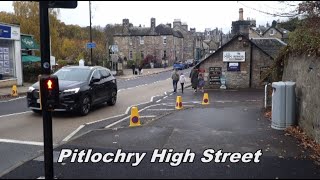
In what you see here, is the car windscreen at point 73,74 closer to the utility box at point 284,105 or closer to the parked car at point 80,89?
the parked car at point 80,89

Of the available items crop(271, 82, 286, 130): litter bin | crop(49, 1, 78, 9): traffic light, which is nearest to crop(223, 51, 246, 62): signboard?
crop(271, 82, 286, 130): litter bin

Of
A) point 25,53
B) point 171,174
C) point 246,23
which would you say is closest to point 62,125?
point 171,174

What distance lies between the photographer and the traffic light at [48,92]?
557cm

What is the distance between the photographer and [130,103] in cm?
1869

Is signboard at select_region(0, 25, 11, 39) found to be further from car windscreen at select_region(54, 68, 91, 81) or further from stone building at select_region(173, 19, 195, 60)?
stone building at select_region(173, 19, 195, 60)

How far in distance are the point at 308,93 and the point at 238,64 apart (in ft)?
60.7

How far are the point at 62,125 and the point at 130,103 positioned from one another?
6.92 meters

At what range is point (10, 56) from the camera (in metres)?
26.6

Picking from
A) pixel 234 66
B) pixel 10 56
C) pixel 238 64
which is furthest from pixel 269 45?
pixel 10 56

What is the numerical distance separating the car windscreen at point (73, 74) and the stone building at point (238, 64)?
14.0 metres

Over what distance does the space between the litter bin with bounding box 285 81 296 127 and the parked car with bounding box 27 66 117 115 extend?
6920 millimetres

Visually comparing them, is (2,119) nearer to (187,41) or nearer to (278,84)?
(278,84)

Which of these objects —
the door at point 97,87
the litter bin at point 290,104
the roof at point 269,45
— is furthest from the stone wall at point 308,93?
the roof at point 269,45

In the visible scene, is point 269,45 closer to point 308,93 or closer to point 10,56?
point 10,56
